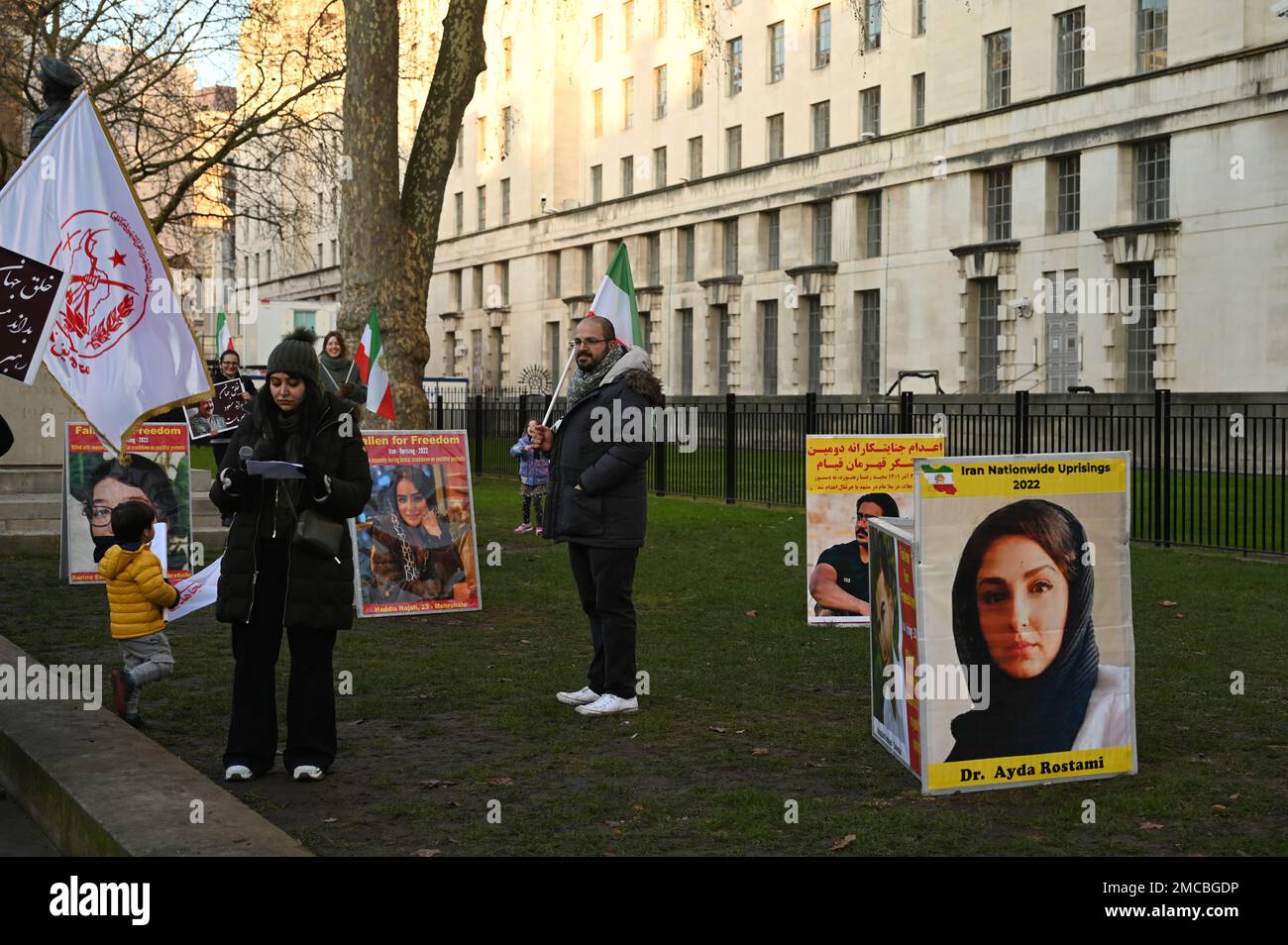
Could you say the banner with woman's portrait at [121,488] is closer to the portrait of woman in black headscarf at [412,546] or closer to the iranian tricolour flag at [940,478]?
the portrait of woman in black headscarf at [412,546]

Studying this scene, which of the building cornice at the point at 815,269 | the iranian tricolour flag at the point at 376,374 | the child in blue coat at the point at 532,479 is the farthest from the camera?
the building cornice at the point at 815,269

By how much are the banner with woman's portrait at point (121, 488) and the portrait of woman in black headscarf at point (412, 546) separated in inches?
94.3

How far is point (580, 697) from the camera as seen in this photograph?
8070 millimetres

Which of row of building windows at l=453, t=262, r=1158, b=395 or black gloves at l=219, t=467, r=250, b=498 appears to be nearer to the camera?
black gloves at l=219, t=467, r=250, b=498

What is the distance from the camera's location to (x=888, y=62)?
4675 centimetres

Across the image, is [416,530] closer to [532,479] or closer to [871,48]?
[532,479]

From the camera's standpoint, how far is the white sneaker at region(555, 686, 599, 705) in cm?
805

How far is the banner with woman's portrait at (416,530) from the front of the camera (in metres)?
11.2

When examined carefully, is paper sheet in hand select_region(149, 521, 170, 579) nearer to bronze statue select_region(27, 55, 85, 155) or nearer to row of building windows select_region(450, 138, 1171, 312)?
bronze statue select_region(27, 55, 85, 155)

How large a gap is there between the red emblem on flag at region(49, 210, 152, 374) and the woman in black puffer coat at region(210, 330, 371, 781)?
1299 millimetres

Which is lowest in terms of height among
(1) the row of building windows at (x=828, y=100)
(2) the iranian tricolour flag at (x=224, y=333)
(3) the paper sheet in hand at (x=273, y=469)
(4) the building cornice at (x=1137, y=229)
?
(3) the paper sheet in hand at (x=273, y=469)

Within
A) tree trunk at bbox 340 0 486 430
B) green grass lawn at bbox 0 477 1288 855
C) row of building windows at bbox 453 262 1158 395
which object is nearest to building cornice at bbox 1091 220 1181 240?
row of building windows at bbox 453 262 1158 395

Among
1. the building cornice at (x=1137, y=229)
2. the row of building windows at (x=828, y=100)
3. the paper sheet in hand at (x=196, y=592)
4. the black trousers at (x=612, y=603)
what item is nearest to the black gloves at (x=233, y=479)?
the paper sheet in hand at (x=196, y=592)
